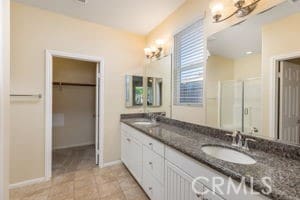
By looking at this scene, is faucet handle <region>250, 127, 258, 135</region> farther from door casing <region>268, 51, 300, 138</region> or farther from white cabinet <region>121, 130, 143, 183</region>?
white cabinet <region>121, 130, 143, 183</region>

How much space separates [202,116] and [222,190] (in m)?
1.09

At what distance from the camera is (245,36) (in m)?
1.47

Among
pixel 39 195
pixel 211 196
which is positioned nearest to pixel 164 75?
pixel 211 196

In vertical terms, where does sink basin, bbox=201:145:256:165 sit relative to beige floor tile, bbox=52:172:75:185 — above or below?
above

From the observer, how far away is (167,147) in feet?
4.85

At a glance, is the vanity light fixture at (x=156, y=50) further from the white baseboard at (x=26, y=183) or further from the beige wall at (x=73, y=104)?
the white baseboard at (x=26, y=183)

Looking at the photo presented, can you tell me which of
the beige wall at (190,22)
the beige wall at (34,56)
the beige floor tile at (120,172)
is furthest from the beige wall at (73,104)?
the beige wall at (190,22)

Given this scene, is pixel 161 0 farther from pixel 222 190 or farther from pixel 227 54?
pixel 222 190

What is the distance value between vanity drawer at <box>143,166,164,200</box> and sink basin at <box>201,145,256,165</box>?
2.09 feet

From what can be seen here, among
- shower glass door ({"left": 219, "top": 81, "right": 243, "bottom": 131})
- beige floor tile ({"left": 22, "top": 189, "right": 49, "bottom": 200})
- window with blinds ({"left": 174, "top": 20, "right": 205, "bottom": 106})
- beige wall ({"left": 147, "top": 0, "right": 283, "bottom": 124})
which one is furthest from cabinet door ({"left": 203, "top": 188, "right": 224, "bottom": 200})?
beige floor tile ({"left": 22, "top": 189, "right": 49, "bottom": 200})

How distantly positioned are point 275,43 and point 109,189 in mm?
2454

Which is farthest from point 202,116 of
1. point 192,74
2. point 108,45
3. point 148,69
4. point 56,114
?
point 56,114

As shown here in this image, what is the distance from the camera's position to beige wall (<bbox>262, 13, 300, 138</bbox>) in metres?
1.11

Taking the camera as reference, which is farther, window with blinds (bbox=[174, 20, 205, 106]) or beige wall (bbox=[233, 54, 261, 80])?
window with blinds (bbox=[174, 20, 205, 106])
